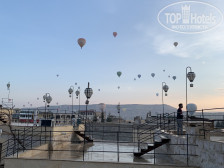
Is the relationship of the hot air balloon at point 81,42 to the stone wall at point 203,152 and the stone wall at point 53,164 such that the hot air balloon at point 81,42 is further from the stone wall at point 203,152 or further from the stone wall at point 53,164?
the stone wall at point 203,152

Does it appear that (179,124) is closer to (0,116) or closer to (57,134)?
(57,134)

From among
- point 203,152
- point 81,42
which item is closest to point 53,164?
point 203,152

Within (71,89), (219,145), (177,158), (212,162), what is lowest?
(177,158)

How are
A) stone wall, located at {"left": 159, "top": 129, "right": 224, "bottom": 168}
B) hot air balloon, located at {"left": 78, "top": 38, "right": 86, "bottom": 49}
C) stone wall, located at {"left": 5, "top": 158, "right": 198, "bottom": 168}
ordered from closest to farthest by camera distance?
stone wall, located at {"left": 159, "top": 129, "right": 224, "bottom": 168} < stone wall, located at {"left": 5, "top": 158, "right": 198, "bottom": 168} < hot air balloon, located at {"left": 78, "top": 38, "right": 86, "bottom": 49}

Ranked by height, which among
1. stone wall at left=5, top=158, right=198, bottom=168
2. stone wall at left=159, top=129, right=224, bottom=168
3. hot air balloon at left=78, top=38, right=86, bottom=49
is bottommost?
stone wall at left=5, top=158, right=198, bottom=168

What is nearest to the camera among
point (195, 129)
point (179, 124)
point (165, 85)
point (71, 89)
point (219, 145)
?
point (219, 145)

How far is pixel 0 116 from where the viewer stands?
24.9m

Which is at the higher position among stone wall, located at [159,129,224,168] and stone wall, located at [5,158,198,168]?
stone wall, located at [159,129,224,168]

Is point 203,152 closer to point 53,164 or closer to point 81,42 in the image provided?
point 53,164

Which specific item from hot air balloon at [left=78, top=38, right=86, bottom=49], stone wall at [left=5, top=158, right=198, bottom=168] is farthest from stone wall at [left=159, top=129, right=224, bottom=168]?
hot air balloon at [left=78, top=38, right=86, bottom=49]

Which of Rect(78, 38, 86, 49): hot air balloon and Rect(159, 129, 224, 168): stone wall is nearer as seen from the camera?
Rect(159, 129, 224, 168): stone wall

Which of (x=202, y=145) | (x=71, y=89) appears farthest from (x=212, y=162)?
(x=71, y=89)

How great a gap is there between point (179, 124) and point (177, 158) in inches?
84.1

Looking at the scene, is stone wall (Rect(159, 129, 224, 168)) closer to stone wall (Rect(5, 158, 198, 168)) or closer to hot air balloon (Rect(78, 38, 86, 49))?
stone wall (Rect(5, 158, 198, 168))
